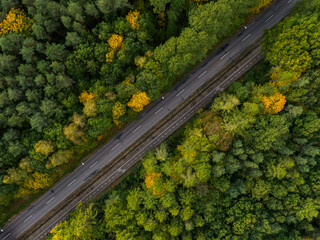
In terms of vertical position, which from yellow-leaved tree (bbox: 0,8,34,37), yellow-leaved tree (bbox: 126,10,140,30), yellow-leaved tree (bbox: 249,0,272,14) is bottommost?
yellow-leaved tree (bbox: 249,0,272,14)

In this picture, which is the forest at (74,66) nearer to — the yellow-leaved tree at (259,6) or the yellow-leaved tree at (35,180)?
the yellow-leaved tree at (35,180)

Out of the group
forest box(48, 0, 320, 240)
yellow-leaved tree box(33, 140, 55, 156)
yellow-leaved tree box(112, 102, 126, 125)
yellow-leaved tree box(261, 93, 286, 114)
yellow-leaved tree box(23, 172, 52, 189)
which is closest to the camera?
forest box(48, 0, 320, 240)

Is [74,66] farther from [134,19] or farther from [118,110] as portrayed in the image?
[134,19]

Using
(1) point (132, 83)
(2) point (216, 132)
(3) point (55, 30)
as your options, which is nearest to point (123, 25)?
(1) point (132, 83)

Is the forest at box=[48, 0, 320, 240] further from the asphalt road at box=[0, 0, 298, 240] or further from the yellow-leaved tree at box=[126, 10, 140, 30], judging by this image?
the yellow-leaved tree at box=[126, 10, 140, 30]

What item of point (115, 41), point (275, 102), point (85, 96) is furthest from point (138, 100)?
point (275, 102)

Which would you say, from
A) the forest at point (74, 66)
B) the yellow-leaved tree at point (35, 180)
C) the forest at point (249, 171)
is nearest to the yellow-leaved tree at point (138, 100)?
the forest at point (74, 66)

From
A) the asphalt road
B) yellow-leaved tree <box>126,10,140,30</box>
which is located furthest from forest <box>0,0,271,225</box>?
the asphalt road
